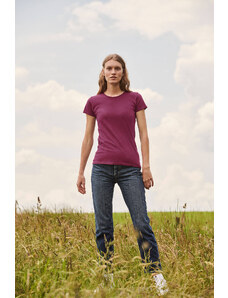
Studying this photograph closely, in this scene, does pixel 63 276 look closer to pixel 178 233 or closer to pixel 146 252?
pixel 146 252

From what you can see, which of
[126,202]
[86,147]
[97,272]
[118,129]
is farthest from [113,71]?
[97,272]

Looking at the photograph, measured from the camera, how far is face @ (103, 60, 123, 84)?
12.4 ft

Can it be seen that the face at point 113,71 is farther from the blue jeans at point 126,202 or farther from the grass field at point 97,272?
the grass field at point 97,272

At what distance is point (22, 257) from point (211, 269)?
2013mm

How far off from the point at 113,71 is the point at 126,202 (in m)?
1.43

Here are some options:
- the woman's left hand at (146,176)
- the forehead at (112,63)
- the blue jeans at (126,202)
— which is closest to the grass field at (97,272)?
the blue jeans at (126,202)

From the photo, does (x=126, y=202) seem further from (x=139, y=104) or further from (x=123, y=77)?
(x=123, y=77)

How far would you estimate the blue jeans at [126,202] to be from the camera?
11.6ft

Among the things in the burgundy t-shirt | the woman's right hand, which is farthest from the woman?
the woman's right hand

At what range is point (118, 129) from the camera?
3.66 meters

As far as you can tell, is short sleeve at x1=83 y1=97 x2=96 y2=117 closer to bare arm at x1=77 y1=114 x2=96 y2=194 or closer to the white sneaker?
bare arm at x1=77 y1=114 x2=96 y2=194

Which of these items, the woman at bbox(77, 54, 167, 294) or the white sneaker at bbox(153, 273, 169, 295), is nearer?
the white sneaker at bbox(153, 273, 169, 295)

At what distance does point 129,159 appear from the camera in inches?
141
